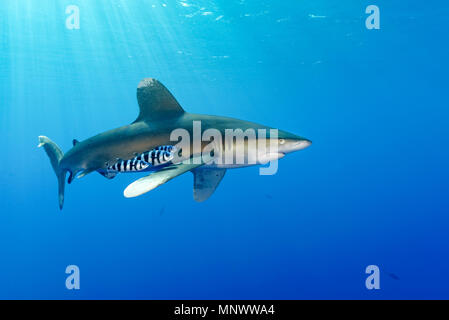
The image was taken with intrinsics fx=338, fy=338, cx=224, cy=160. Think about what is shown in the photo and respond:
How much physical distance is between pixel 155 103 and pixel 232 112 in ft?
203

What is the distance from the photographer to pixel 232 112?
2689 inches

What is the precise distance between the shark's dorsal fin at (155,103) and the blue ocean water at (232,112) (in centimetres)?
1473

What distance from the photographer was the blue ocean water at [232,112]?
23.0 meters

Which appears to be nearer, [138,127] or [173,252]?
[138,127]

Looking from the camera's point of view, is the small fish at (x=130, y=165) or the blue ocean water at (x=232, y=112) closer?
the small fish at (x=130, y=165)

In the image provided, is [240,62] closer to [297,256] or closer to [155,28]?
[155,28]

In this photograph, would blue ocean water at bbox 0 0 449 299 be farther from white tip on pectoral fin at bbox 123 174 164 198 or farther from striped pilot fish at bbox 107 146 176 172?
white tip on pectoral fin at bbox 123 174 164 198

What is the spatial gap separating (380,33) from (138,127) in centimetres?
2850

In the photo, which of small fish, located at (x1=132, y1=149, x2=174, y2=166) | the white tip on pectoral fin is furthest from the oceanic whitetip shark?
the white tip on pectoral fin

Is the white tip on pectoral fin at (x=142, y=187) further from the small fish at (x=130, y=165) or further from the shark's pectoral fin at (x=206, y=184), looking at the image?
the shark's pectoral fin at (x=206, y=184)

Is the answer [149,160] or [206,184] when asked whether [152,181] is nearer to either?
[149,160]

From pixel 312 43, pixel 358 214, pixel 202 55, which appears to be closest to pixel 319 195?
pixel 358 214

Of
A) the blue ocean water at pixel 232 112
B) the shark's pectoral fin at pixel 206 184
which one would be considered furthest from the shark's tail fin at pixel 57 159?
the blue ocean water at pixel 232 112

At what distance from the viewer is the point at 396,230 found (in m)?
40.3
